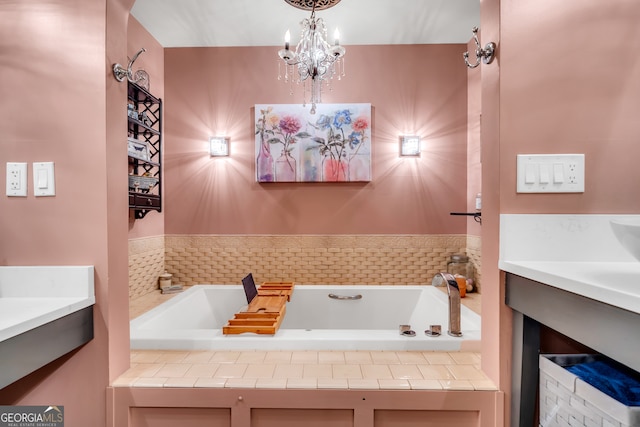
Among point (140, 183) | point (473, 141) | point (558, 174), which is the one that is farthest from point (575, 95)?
point (140, 183)

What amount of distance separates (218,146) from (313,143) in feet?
2.57

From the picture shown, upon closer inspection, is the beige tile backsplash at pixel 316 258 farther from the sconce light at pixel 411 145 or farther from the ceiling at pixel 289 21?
the ceiling at pixel 289 21

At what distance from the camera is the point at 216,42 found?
2.62m

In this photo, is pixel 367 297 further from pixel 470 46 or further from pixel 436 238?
pixel 470 46

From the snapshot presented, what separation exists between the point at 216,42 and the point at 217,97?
44 centimetres

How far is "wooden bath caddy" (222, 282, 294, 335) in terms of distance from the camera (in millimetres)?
Result: 1491

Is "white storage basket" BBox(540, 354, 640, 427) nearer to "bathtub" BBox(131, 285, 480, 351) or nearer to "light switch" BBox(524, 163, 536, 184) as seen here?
"bathtub" BBox(131, 285, 480, 351)

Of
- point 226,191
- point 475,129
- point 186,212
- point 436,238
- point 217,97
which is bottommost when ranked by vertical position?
point 436,238

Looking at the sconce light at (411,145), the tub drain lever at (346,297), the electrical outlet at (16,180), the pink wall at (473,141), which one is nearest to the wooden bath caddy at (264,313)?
the tub drain lever at (346,297)

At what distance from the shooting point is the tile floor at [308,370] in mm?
1144

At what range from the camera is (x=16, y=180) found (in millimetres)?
1124

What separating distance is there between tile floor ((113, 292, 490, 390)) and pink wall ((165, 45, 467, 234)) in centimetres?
139

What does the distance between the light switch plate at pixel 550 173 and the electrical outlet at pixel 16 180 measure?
1.72 metres

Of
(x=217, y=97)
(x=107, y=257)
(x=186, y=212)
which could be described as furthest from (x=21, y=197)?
(x=217, y=97)
